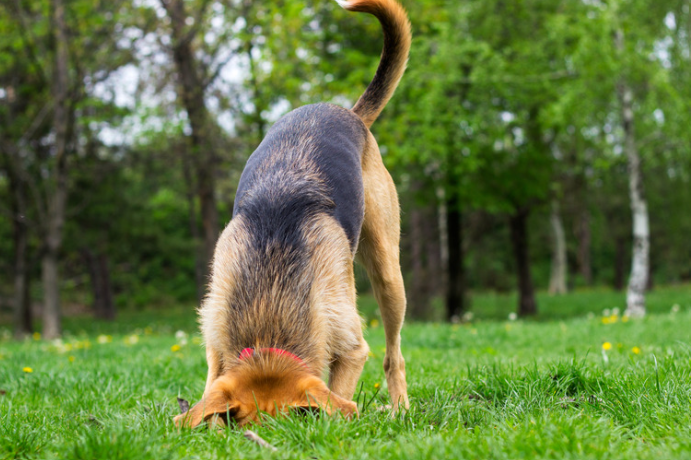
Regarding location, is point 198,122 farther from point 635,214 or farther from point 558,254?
point 558,254

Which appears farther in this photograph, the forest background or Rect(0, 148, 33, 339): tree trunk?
Rect(0, 148, 33, 339): tree trunk

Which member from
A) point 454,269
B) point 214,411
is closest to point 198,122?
point 454,269

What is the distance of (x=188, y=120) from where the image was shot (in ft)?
42.8

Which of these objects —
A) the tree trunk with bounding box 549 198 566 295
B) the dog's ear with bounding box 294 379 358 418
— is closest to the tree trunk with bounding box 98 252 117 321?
the tree trunk with bounding box 549 198 566 295

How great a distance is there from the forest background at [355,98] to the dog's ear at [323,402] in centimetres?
937

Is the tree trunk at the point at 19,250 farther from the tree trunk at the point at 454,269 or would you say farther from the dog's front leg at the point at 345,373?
the dog's front leg at the point at 345,373

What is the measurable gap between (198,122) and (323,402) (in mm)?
11938

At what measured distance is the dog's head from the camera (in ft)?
8.09

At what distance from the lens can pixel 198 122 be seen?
44.0 ft

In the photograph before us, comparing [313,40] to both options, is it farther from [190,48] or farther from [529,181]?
[529,181]

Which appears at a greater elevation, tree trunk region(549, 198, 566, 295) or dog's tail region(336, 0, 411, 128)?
dog's tail region(336, 0, 411, 128)


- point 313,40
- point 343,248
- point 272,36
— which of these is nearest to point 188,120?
point 272,36

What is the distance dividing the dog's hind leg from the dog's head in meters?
1.08

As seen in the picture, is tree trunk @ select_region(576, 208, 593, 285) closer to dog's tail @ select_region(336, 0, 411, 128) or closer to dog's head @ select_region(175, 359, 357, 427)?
dog's tail @ select_region(336, 0, 411, 128)
